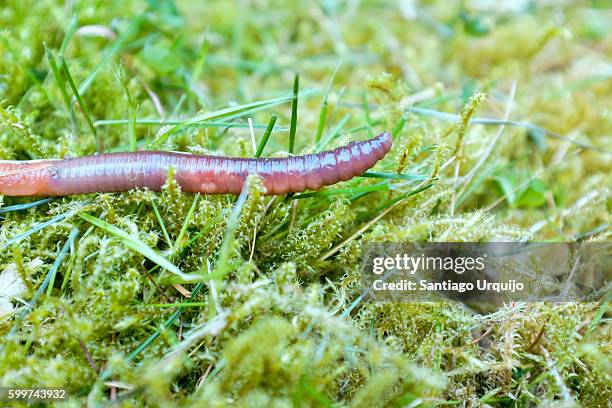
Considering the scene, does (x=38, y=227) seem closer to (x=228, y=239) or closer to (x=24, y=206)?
(x=24, y=206)

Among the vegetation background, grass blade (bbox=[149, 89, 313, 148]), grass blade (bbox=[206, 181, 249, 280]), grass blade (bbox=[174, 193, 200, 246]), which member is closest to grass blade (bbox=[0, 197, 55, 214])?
the vegetation background

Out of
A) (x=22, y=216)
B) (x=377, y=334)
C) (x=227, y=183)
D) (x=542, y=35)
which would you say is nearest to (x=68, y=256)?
(x=22, y=216)

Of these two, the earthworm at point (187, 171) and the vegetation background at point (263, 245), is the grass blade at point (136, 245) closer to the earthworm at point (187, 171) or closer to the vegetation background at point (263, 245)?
the vegetation background at point (263, 245)

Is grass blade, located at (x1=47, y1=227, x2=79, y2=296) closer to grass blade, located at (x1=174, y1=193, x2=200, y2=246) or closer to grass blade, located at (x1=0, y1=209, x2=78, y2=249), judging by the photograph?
grass blade, located at (x1=0, y1=209, x2=78, y2=249)

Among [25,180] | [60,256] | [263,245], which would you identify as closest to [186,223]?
[263,245]

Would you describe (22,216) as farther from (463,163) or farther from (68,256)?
(463,163)
